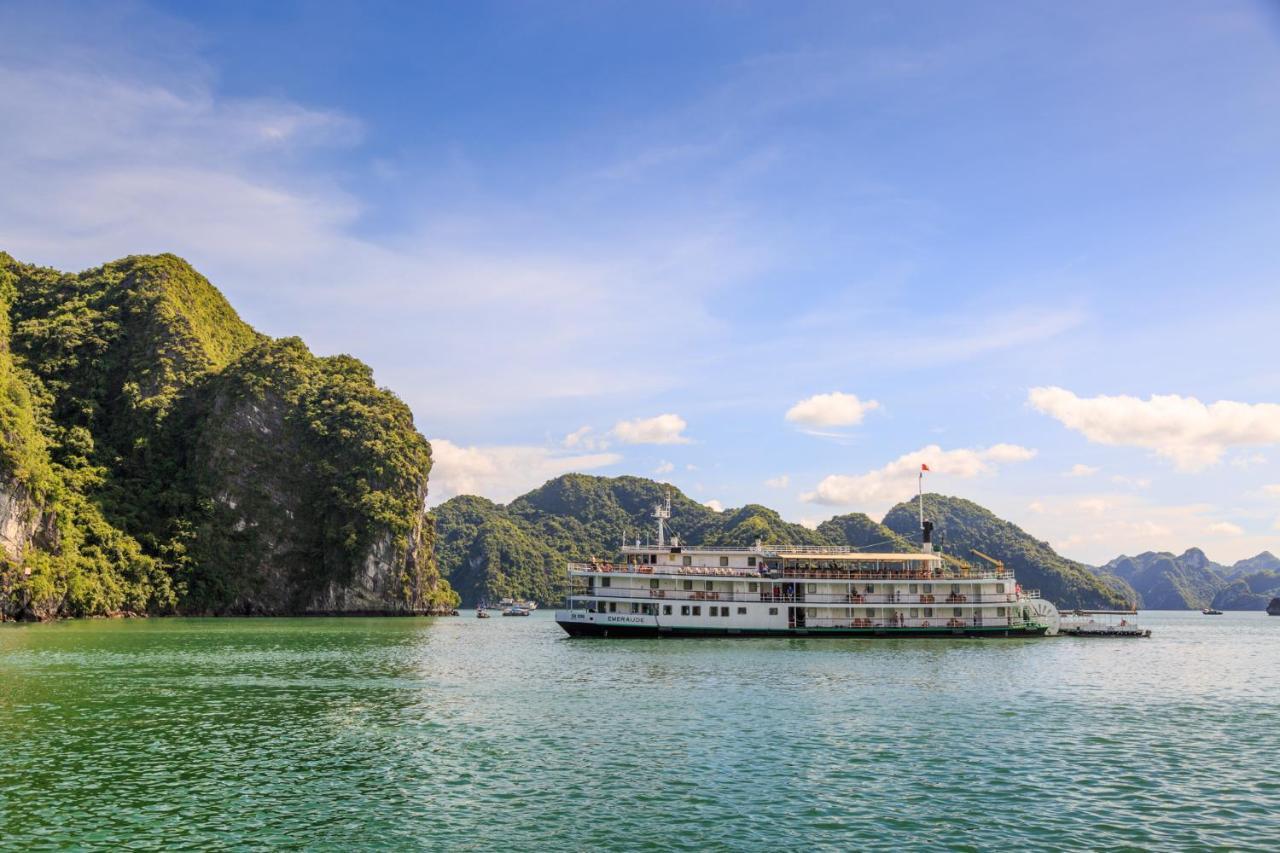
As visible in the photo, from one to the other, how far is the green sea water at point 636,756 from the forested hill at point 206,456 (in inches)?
3399

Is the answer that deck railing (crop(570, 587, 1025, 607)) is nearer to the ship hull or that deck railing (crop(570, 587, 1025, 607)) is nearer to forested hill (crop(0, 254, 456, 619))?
the ship hull

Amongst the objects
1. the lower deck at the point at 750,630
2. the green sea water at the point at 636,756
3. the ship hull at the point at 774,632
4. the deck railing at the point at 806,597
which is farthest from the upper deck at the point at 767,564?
the green sea water at the point at 636,756

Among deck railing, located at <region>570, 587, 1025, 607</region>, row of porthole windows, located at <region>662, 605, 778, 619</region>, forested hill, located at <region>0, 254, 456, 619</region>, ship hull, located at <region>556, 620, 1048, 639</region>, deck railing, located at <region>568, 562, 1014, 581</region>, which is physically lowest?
ship hull, located at <region>556, 620, 1048, 639</region>

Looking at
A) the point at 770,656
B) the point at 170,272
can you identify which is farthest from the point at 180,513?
the point at 770,656

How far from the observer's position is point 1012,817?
20.9 metres

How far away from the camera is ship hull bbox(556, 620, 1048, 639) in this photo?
7094 cm

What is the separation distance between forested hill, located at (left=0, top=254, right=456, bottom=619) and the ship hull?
7909 cm

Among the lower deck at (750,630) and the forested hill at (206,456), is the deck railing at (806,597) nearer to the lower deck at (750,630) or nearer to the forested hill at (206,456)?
the lower deck at (750,630)

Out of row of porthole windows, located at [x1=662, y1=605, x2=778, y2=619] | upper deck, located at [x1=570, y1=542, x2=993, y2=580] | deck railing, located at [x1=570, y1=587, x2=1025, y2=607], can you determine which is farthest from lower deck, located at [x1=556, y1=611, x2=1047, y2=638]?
upper deck, located at [x1=570, y1=542, x2=993, y2=580]

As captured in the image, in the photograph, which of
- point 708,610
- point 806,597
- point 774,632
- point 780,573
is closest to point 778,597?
point 780,573

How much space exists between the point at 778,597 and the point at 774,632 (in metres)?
2.81

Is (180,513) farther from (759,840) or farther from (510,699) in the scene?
(759,840)

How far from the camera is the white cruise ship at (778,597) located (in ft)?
233

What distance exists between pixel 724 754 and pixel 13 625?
297ft
